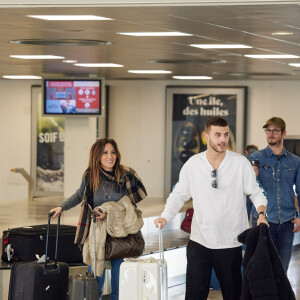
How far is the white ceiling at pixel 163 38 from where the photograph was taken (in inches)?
324

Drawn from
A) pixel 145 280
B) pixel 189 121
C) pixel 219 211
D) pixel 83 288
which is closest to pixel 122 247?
pixel 83 288

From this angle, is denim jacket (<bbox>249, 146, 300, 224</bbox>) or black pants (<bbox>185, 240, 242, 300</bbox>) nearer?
black pants (<bbox>185, 240, 242, 300</bbox>)

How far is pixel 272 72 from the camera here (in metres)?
17.1

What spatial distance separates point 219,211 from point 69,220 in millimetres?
8057

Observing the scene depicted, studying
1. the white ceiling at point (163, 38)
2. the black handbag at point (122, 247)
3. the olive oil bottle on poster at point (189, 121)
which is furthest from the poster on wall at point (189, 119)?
the black handbag at point (122, 247)

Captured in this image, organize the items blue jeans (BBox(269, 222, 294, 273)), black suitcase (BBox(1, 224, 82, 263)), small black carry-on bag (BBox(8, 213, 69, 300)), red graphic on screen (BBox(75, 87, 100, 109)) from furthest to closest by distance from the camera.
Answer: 1. red graphic on screen (BBox(75, 87, 100, 109))
2. black suitcase (BBox(1, 224, 82, 263))
3. blue jeans (BBox(269, 222, 294, 273))
4. small black carry-on bag (BBox(8, 213, 69, 300))

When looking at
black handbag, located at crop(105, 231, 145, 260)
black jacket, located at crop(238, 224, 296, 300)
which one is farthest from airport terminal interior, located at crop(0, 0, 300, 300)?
black jacket, located at crop(238, 224, 296, 300)

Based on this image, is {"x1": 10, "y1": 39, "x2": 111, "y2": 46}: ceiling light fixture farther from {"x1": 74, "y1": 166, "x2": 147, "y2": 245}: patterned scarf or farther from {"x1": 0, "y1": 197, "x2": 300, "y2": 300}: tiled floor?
{"x1": 74, "y1": 166, "x2": 147, "y2": 245}: patterned scarf

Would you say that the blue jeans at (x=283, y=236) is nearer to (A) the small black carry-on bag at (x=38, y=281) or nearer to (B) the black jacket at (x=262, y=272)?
(B) the black jacket at (x=262, y=272)

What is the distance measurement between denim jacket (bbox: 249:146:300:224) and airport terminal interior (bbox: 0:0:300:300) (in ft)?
4.93

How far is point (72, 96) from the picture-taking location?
17094 millimetres

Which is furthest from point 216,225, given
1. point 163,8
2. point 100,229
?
point 163,8

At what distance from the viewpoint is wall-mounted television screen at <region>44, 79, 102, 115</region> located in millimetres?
16984

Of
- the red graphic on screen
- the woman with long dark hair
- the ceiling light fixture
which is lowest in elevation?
the woman with long dark hair
